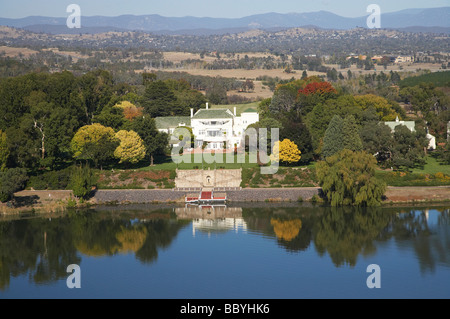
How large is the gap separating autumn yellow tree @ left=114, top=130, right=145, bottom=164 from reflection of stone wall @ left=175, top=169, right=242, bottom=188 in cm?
319

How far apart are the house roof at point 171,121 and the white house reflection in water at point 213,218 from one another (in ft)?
52.3

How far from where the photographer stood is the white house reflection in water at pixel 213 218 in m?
34.2

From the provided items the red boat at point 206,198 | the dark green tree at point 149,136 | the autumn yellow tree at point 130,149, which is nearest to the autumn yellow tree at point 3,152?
the autumn yellow tree at point 130,149

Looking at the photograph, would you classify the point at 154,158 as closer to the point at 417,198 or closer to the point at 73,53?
the point at 417,198

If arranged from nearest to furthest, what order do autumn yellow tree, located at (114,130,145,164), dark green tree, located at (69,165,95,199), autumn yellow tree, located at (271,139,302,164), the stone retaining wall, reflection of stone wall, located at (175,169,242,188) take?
dark green tree, located at (69,165,95,199), the stone retaining wall, reflection of stone wall, located at (175,169,242,188), autumn yellow tree, located at (271,139,302,164), autumn yellow tree, located at (114,130,145,164)

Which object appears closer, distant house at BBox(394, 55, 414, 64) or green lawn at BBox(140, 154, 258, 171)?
green lawn at BBox(140, 154, 258, 171)

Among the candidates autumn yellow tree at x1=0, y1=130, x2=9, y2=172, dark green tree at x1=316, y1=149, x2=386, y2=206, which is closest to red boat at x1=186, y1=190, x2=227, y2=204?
dark green tree at x1=316, y1=149, x2=386, y2=206

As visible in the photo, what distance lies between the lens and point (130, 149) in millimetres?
43781

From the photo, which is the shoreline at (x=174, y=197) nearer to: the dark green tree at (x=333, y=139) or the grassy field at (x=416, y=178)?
the grassy field at (x=416, y=178)

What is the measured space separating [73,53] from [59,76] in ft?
422

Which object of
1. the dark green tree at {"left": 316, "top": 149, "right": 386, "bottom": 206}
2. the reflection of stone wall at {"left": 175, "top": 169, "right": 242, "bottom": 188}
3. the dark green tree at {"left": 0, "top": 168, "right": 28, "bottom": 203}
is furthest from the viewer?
the reflection of stone wall at {"left": 175, "top": 169, "right": 242, "bottom": 188}

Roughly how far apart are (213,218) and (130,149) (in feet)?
32.5

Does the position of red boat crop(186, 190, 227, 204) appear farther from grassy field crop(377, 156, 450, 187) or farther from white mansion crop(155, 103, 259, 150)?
white mansion crop(155, 103, 259, 150)

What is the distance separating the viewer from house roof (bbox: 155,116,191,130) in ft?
179
